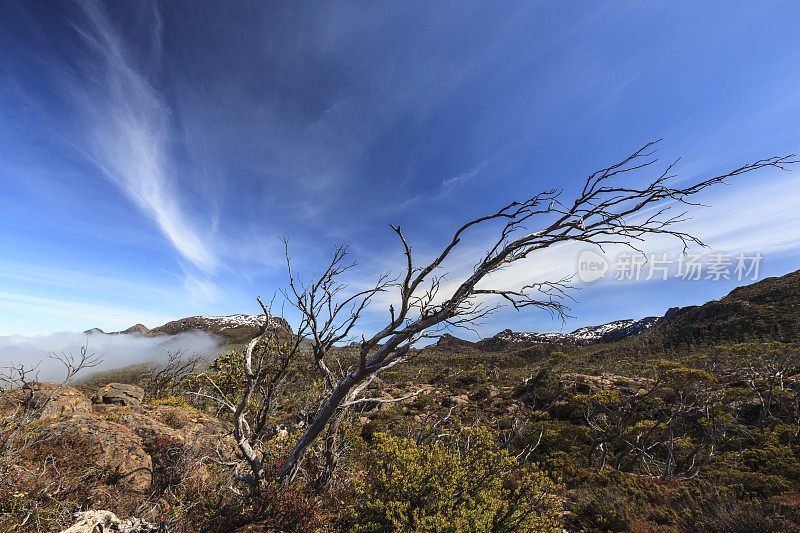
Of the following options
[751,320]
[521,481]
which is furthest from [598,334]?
[521,481]

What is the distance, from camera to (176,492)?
7.21 meters

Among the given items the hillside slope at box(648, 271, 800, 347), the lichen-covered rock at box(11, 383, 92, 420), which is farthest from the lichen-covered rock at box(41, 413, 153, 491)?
the hillside slope at box(648, 271, 800, 347)

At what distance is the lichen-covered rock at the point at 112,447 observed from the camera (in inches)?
292

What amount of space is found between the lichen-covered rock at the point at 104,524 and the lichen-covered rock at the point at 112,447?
12.6 ft

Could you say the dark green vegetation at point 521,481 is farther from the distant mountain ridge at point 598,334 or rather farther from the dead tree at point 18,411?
the distant mountain ridge at point 598,334

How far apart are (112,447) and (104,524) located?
5008 mm

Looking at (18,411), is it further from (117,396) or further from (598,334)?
(598,334)

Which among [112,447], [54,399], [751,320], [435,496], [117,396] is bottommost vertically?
[435,496]

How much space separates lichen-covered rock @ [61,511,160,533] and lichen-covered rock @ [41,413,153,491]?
3832 mm

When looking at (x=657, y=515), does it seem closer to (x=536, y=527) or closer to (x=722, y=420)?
(x=536, y=527)

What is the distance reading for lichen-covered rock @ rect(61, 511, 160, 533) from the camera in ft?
13.6

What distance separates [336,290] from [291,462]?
11.5 ft

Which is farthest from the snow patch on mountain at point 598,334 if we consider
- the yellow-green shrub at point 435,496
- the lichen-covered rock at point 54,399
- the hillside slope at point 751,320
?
the lichen-covered rock at point 54,399

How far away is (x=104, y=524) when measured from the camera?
14.2ft
